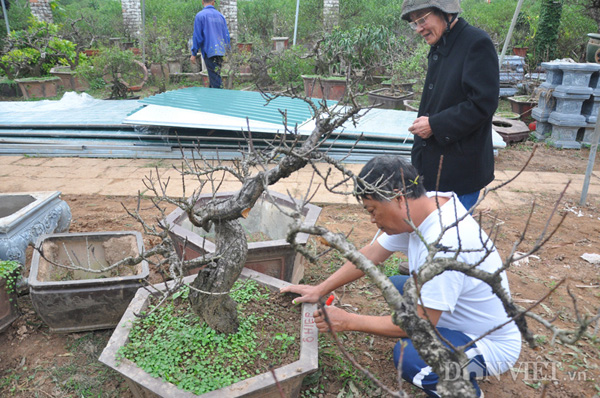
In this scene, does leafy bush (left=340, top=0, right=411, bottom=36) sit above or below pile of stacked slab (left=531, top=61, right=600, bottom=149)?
above

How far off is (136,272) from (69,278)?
18.1 inches

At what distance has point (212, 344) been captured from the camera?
224cm

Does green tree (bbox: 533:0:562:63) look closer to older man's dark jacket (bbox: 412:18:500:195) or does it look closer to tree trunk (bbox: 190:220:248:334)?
older man's dark jacket (bbox: 412:18:500:195)

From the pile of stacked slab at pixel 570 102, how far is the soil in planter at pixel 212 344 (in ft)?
20.8

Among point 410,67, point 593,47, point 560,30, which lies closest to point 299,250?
point 410,67

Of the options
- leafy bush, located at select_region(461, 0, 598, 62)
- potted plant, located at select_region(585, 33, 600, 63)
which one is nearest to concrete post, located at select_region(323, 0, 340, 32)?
leafy bush, located at select_region(461, 0, 598, 62)

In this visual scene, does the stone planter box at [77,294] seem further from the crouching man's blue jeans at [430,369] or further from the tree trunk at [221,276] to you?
the crouching man's blue jeans at [430,369]

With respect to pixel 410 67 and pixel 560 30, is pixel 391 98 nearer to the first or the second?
pixel 410 67

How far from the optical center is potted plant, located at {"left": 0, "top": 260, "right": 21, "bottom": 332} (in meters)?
2.83

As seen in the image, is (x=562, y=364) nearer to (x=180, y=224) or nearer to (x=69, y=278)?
(x=180, y=224)

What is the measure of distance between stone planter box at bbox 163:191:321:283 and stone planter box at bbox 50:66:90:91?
9107 millimetres

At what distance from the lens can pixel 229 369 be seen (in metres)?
2.06

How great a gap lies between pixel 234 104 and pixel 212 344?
17.0 ft

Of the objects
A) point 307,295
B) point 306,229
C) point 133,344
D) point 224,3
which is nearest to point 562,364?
point 307,295
